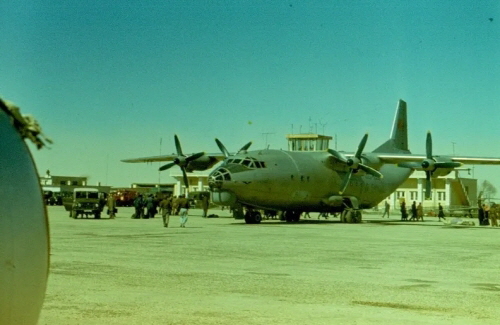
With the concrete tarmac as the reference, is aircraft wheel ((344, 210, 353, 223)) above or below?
above

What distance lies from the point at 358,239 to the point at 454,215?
45.1 meters

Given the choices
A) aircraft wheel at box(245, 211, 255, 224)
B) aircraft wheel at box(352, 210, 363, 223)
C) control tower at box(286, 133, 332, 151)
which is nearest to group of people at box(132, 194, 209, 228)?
aircraft wheel at box(245, 211, 255, 224)

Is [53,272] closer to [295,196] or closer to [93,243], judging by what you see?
[93,243]

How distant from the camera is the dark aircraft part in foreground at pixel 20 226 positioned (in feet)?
13.7

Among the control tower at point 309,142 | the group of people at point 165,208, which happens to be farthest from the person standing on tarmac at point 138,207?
the control tower at point 309,142

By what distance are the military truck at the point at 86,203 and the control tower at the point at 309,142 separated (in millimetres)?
33795

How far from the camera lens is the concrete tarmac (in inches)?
357

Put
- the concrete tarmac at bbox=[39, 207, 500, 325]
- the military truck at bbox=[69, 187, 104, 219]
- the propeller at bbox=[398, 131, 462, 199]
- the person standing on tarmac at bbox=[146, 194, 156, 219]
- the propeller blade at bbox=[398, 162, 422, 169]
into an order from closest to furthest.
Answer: the concrete tarmac at bbox=[39, 207, 500, 325] < the propeller at bbox=[398, 131, 462, 199] < the propeller blade at bbox=[398, 162, 422, 169] < the military truck at bbox=[69, 187, 104, 219] < the person standing on tarmac at bbox=[146, 194, 156, 219]

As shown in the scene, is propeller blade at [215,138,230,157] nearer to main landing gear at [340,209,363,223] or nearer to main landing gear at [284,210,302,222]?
main landing gear at [284,210,302,222]

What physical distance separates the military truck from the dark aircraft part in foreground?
37.5 metres

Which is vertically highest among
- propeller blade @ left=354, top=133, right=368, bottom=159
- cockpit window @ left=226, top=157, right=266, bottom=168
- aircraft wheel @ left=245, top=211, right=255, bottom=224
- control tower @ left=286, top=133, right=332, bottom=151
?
control tower @ left=286, top=133, right=332, bottom=151

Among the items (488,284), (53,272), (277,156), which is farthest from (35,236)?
(277,156)

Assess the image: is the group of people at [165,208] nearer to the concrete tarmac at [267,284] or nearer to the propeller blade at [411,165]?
the concrete tarmac at [267,284]

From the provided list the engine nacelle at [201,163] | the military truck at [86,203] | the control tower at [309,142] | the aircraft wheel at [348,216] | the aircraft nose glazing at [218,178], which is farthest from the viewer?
the control tower at [309,142]
